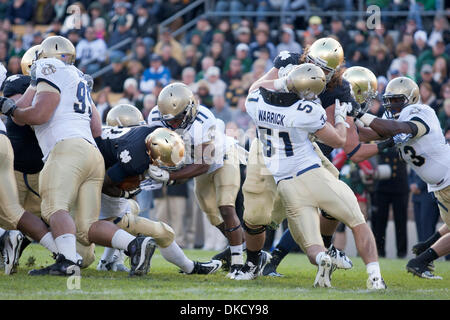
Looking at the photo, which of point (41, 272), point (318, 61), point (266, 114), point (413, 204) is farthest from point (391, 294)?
point (413, 204)

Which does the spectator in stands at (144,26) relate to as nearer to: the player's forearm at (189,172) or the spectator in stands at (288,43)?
the spectator in stands at (288,43)

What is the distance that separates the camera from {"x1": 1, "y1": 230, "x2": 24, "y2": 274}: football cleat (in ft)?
20.1

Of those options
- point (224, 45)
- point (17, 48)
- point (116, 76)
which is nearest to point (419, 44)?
point (224, 45)

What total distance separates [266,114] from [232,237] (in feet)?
4.28

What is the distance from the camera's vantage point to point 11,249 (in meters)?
6.13

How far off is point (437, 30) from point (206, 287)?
316 inches

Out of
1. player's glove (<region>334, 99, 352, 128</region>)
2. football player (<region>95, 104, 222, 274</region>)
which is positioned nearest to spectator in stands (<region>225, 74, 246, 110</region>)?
football player (<region>95, 104, 222, 274</region>)

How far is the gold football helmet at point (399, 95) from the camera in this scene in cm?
704

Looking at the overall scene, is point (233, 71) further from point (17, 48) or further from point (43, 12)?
point (43, 12)

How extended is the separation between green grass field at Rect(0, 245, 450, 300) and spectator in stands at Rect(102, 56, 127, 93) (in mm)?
6473

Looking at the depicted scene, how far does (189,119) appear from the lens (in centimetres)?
652

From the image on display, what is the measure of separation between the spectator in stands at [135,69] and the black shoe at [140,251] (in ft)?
24.4

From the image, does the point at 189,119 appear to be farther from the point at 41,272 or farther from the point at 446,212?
the point at 446,212

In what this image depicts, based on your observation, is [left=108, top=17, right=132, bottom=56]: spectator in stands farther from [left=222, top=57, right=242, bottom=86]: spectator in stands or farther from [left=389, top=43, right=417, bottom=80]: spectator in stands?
[left=389, top=43, right=417, bottom=80]: spectator in stands
